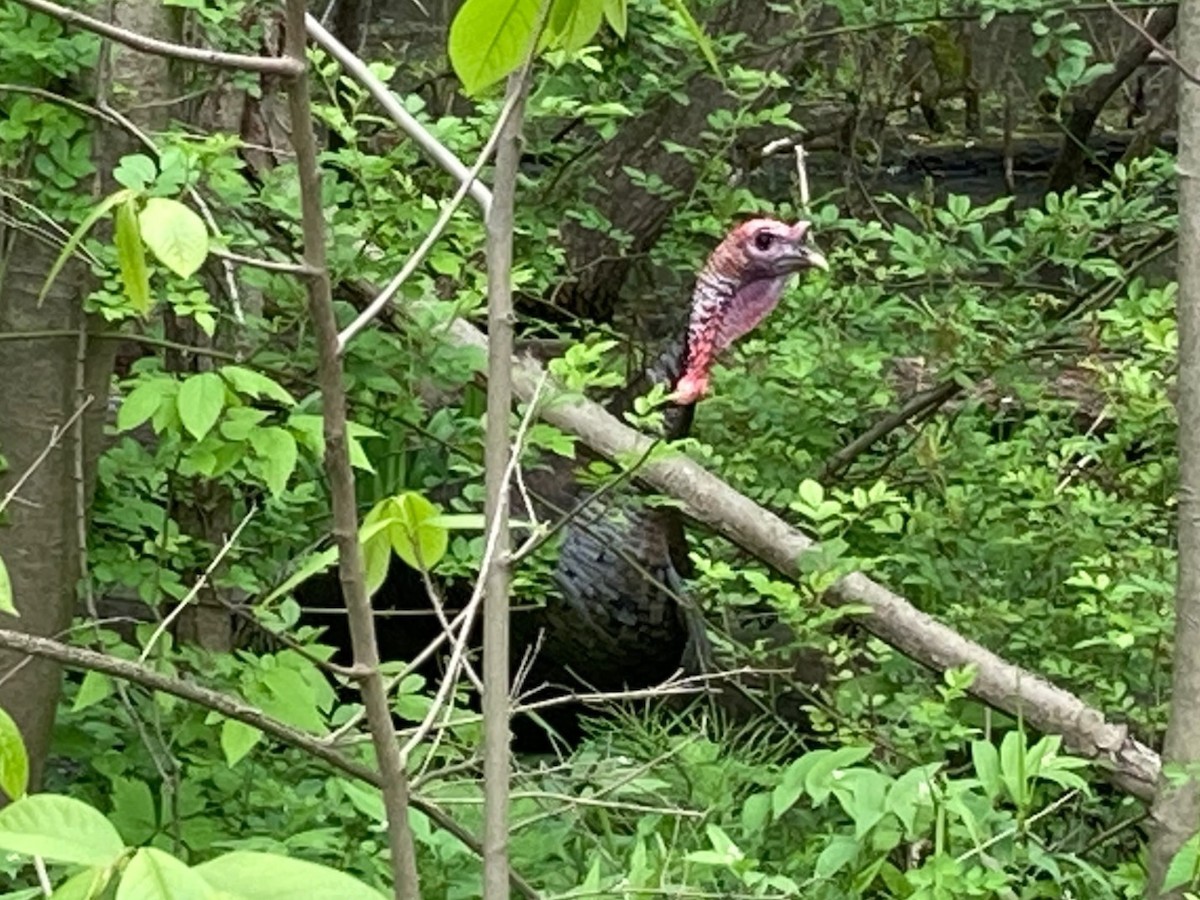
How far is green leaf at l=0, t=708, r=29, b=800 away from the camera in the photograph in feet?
1.77

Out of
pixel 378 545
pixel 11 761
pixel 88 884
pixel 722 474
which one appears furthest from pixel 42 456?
pixel 722 474

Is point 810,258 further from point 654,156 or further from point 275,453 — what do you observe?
point 654,156

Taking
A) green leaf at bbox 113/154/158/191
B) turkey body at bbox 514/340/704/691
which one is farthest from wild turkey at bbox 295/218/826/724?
green leaf at bbox 113/154/158/191

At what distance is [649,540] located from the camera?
2.45m

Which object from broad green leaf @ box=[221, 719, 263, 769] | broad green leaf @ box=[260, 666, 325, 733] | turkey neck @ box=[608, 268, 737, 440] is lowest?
broad green leaf @ box=[260, 666, 325, 733]

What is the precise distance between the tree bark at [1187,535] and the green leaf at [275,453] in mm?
822

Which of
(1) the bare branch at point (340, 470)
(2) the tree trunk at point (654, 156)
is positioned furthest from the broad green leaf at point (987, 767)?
(2) the tree trunk at point (654, 156)

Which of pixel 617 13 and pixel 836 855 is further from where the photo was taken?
pixel 836 855

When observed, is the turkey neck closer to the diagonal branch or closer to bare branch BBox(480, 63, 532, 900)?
the diagonal branch

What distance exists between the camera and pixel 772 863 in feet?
5.83

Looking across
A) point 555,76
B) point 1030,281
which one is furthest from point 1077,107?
point 555,76

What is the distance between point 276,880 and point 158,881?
0.03m

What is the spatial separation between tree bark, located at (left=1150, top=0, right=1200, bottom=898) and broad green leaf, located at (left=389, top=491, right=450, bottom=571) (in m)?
1.01

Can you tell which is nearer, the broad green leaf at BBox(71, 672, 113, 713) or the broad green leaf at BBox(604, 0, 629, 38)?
the broad green leaf at BBox(604, 0, 629, 38)
